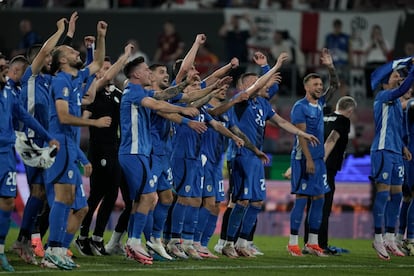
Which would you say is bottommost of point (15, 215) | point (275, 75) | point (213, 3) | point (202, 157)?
point (15, 215)

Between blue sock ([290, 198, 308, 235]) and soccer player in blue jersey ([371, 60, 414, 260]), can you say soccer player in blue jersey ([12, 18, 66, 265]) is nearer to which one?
blue sock ([290, 198, 308, 235])

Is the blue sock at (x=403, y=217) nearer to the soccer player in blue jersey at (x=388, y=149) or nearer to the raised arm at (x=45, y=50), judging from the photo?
the soccer player in blue jersey at (x=388, y=149)

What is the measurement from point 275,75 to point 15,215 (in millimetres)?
8359

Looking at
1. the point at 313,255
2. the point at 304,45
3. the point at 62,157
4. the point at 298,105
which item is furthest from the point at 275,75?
the point at 304,45

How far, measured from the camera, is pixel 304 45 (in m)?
25.8

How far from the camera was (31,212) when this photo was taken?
13.2 meters

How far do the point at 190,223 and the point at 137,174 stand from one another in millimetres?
1873

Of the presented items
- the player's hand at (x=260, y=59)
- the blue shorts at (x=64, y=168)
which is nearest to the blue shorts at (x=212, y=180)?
the player's hand at (x=260, y=59)

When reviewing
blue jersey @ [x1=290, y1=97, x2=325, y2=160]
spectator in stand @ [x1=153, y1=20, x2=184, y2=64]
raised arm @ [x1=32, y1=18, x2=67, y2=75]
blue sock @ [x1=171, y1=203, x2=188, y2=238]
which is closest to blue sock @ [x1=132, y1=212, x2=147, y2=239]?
blue sock @ [x1=171, y1=203, x2=188, y2=238]

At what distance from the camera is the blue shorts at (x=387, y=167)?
15.5 meters

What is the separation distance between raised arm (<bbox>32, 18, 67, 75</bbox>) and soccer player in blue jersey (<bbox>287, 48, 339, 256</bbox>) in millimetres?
4200

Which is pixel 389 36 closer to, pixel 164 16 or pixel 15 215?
pixel 164 16

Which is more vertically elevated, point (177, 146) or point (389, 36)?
point (389, 36)

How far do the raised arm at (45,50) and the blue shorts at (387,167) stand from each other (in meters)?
5.16
